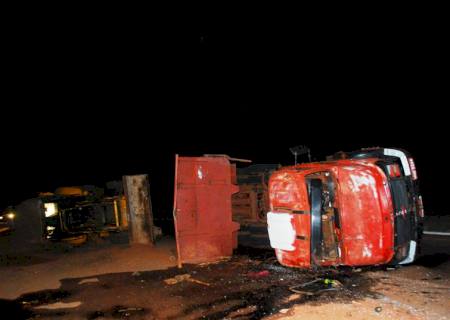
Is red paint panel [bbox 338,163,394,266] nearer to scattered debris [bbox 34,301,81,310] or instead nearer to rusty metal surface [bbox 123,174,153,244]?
scattered debris [bbox 34,301,81,310]

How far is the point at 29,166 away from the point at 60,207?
28.6 m

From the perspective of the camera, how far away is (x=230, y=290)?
5.13 meters

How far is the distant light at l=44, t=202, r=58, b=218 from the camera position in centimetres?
1006

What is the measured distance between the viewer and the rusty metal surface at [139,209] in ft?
28.8

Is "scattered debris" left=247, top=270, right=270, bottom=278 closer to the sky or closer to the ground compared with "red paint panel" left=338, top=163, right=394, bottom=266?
closer to the ground

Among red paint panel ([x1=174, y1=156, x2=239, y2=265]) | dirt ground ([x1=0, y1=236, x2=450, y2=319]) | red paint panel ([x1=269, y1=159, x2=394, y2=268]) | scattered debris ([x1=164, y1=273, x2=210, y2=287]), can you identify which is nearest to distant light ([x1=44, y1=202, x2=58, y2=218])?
dirt ground ([x1=0, y1=236, x2=450, y2=319])

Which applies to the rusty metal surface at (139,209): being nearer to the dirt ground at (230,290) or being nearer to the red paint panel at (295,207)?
the dirt ground at (230,290)

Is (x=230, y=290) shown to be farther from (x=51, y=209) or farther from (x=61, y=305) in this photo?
(x=51, y=209)

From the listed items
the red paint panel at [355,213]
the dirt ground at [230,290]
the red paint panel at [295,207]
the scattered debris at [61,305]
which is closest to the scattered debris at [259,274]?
the dirt ground at [230,290]

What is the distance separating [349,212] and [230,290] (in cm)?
209

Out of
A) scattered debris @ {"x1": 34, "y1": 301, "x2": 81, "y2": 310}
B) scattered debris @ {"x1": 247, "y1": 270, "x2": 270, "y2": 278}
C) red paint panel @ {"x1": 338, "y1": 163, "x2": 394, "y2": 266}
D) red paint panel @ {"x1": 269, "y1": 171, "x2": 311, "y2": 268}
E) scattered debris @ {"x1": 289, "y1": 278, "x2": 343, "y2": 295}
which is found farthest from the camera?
scattered debris @ {"x1": 247, "y1": 270, "x2": 270, "y2": 278}

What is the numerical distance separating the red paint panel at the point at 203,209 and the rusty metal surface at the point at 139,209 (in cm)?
215

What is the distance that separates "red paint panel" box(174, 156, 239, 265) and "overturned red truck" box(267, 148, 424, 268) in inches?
71.7

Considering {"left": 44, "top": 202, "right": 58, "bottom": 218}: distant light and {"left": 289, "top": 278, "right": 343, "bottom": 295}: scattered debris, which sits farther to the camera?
{"left": 44, "top": 202, "right": 58, "bottom": 218}: distant light
